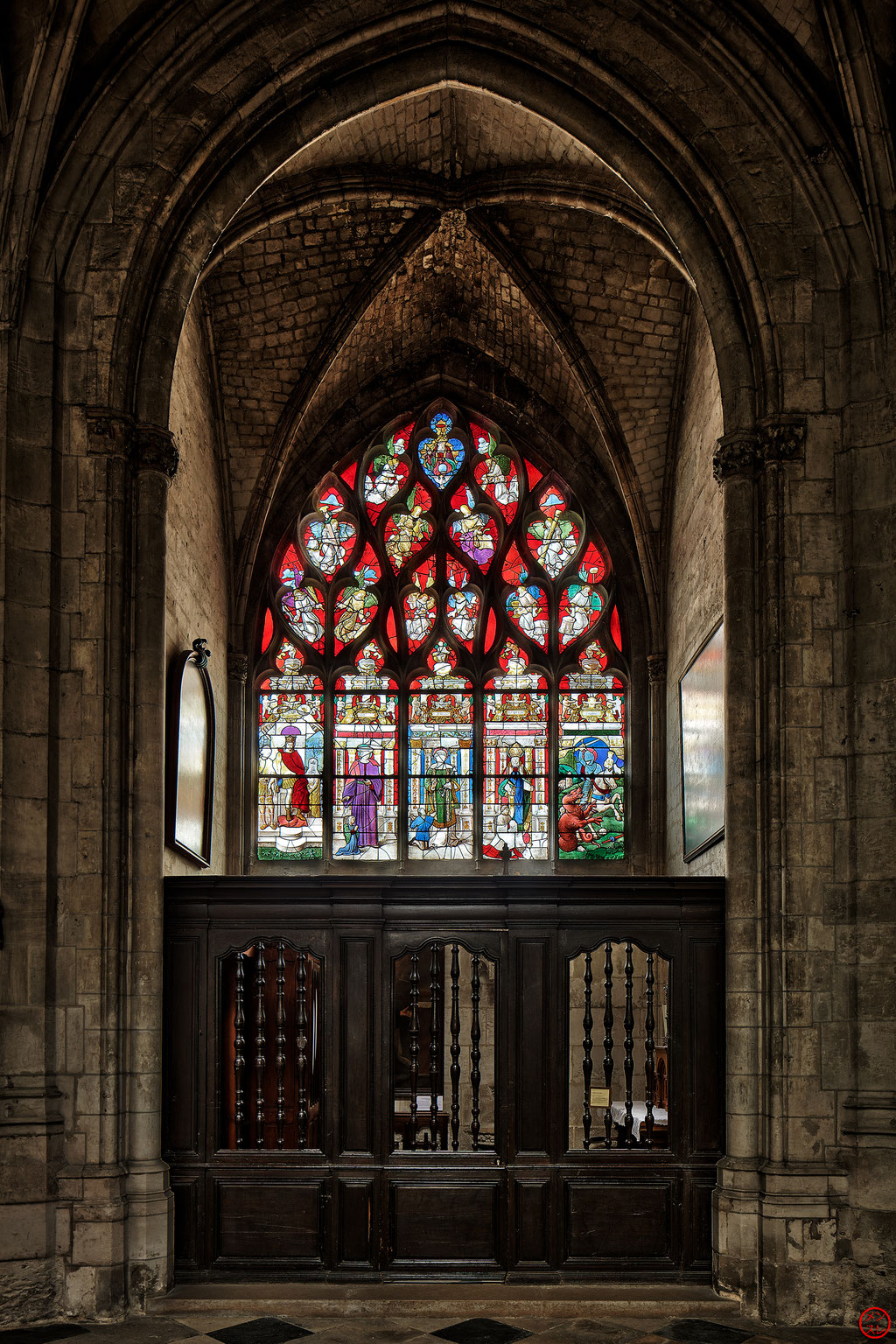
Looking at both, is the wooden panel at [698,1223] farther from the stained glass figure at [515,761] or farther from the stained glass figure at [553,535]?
the stained glass figure at [553,535]

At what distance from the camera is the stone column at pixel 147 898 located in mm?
7887

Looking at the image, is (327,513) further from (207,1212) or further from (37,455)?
(207,1212)

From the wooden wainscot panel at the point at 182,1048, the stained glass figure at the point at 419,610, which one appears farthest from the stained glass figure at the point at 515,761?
the wooden wainscot panel at the point at 182,1048

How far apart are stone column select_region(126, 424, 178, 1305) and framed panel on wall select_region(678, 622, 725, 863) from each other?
12.4ft

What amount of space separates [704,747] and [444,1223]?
434 cm

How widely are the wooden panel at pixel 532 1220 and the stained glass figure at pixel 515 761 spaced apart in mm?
5659

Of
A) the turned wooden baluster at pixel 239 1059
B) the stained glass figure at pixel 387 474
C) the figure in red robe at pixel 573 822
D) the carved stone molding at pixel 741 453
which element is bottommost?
the turned wooden baluster at pixel 239 1059

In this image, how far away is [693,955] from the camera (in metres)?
8.58

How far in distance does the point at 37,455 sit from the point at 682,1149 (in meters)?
5.43

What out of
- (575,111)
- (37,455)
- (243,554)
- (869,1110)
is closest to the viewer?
Result: (869,1110)

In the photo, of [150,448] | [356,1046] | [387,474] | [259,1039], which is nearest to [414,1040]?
[356,1046]

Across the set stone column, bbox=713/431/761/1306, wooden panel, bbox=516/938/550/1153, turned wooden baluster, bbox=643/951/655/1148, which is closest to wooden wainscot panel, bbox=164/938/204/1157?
wooden panel, bbox=516/938/550/1153

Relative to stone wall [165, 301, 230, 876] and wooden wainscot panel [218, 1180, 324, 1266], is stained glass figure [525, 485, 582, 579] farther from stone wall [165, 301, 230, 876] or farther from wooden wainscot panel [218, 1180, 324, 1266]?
wooden wainscot panel [218, 1180, 324, 1266]

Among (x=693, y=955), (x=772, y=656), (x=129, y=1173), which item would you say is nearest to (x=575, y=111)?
(x=772, y=656)
